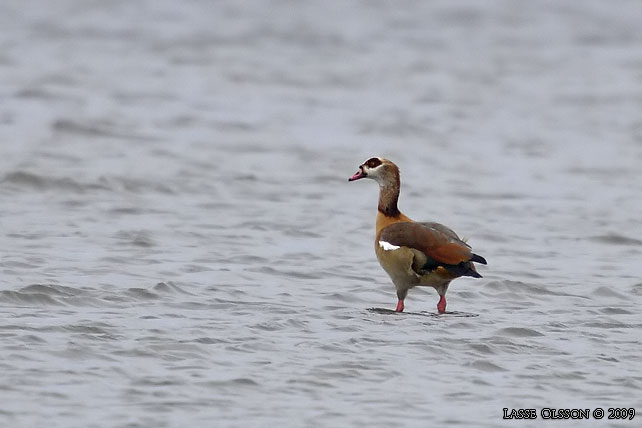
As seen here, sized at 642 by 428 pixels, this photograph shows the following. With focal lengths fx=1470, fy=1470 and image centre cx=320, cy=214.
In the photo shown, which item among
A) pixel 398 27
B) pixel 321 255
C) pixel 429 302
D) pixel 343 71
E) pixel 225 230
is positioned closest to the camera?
pixel 429 302

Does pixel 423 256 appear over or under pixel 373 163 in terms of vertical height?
under

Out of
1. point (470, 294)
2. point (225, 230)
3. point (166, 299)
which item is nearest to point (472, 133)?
point (225, 230)

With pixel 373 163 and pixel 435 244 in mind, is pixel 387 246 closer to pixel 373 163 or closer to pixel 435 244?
pixel 435 244

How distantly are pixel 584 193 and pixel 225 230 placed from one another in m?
5.16

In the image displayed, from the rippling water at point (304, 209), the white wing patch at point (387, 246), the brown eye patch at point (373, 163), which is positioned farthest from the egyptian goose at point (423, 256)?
the brown eye patch at point (373, 163)

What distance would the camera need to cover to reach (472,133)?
2236 cm

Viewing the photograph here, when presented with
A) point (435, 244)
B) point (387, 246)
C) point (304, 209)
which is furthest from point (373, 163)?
point (304, 209)

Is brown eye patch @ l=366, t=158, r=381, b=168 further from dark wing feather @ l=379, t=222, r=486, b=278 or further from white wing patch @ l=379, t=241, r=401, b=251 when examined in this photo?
white wing patch @ l=379, t=241, r=401, b=251

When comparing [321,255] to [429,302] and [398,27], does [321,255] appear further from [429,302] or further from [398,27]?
[398,27]

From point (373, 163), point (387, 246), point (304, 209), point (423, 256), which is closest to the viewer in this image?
point (423, 256)

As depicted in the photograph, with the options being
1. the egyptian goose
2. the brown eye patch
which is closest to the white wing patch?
the egyptian goose

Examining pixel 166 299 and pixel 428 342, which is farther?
pixel 166 299

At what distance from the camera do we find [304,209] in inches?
658

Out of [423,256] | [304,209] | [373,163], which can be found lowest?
[304,209]
